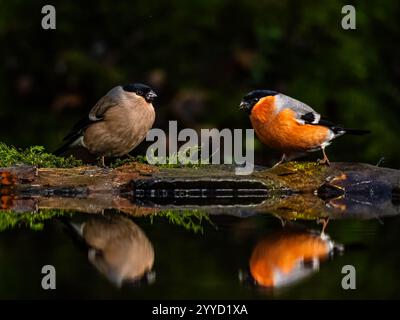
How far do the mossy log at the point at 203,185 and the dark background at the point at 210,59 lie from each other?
5.07 metres

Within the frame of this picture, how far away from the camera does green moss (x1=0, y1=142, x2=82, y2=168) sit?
7352 millimetres

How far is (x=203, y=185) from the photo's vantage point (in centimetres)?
715

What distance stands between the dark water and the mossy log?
958mm

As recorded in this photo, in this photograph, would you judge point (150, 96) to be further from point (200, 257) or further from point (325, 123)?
point (200, 257)

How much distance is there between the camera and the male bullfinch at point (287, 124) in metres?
7.35

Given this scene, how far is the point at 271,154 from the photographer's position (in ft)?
40.8

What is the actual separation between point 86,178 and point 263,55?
6442 millimetres

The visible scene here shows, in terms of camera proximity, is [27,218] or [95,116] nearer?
[27,218]

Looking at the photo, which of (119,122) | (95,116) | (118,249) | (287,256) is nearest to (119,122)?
(119,122)

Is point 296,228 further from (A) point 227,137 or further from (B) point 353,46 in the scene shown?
(B) point 353,46

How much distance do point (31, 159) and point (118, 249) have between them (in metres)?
2.65

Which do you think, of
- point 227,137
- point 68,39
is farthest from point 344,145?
point 68,39

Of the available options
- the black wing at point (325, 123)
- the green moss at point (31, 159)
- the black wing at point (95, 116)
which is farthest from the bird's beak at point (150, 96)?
the black wing at point (325, 123)

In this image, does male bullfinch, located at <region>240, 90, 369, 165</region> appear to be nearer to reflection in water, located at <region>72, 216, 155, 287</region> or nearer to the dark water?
the dark water
